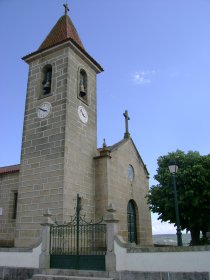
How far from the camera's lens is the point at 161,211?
57.6 ft

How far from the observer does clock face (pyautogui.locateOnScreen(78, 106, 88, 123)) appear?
16.4 m

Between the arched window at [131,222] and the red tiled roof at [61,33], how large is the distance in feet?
32.5

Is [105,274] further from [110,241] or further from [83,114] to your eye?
[83,114]

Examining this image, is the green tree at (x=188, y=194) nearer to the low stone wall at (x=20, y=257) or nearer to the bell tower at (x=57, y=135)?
the bell tower at (x=57, y=135)

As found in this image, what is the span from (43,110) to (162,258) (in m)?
9.89

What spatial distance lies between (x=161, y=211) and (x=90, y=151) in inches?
215

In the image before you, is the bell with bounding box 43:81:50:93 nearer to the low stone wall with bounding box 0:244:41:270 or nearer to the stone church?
the stone church

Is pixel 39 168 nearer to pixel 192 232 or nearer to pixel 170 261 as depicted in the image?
pixel 170 261

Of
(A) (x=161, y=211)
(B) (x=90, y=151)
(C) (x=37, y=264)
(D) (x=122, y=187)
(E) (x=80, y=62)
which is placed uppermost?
(E) (x=80, y=62)

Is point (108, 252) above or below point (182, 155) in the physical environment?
below

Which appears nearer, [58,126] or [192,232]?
[58,126]

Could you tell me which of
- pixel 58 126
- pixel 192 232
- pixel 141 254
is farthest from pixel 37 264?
pixel 192 232

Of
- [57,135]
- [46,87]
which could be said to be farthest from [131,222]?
[46,87]

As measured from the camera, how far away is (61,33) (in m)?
17.7
